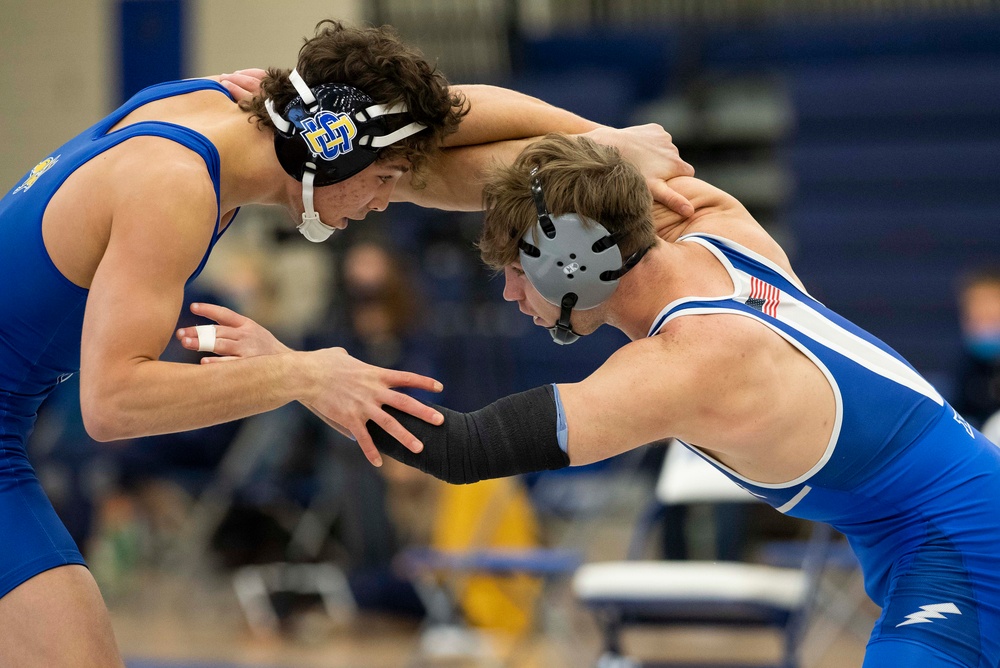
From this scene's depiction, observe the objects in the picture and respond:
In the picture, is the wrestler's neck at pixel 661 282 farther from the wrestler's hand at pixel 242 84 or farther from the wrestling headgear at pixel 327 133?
the wrestler's hand at pixel 242 84

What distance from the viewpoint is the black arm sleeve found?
217 cm

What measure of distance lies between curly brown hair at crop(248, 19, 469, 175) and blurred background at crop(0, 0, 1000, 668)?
9.07 feet

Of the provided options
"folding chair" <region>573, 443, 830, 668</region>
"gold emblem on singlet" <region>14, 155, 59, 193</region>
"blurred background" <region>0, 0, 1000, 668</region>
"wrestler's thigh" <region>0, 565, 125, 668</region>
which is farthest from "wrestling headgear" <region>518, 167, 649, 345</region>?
"blurred background" <region>0, 0, 1000, 668</region>

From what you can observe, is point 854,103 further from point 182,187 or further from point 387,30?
point 182,187

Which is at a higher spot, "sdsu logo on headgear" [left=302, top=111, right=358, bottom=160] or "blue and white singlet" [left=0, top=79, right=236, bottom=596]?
"sdsu logo on headgear" [left=302, top=111, right=358, bottom=160]

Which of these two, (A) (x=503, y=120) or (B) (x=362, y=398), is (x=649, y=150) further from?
(B) (x=362, y=398)

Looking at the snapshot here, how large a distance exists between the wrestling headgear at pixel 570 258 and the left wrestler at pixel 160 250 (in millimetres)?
324

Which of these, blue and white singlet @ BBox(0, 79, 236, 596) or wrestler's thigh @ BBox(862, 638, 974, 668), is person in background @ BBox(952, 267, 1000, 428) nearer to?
wrestler's thigh @ BBox(862, 638, 974, 668)

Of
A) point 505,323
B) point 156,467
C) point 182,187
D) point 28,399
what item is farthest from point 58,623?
point 505,323

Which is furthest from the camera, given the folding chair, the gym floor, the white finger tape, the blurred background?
the blurred background

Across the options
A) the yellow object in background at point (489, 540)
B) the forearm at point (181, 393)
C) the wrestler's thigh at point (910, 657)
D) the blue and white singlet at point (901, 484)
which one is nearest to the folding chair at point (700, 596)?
the yellow object in background at point (489, 540)

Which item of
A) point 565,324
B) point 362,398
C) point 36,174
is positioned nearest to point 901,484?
point 565,324

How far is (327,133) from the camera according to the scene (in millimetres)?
2438

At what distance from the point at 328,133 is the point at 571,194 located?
0.55 meters
